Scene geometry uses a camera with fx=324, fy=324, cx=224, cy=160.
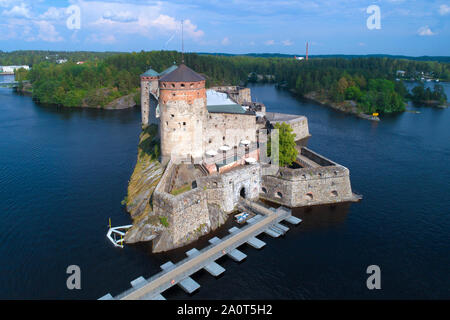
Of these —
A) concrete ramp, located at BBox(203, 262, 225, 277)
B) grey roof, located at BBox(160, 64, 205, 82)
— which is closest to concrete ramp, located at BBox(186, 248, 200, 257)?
concrete ramp, located at BBox(203, 262, 225, 277)

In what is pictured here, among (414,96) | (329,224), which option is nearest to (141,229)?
(329,224)

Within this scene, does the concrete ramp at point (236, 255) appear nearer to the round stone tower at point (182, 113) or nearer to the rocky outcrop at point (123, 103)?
the round stone tower at point (182, 113)

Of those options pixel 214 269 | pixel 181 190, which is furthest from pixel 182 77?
pixel 214 269

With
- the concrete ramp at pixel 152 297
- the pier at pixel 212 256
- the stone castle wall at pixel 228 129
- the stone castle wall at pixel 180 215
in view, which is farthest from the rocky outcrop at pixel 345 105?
the concrete ramp at pixel 152 297

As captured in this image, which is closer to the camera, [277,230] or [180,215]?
[180,215]

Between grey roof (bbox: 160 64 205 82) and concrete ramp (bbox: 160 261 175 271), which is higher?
grey roof (bbox: 160 64 205 82)

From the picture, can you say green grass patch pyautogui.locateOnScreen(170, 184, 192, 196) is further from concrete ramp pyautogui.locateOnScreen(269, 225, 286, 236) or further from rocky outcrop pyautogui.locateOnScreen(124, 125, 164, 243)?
concrete ramp pyautogui.locateOnScreen(269, 225, 286, 236)

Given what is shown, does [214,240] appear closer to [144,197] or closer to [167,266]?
[167,266]
